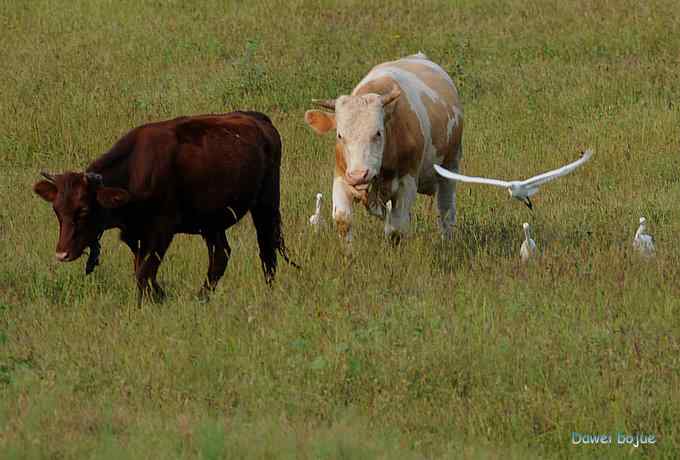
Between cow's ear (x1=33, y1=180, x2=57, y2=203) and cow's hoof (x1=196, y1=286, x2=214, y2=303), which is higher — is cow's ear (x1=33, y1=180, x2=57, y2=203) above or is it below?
above

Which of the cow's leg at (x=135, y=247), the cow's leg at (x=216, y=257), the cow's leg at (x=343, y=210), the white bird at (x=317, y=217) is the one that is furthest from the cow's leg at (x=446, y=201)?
the cow's leg at (x=135, y=247)

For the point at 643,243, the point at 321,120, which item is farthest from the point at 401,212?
the point at 643,243

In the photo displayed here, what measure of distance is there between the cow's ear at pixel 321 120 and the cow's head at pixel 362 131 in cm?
15

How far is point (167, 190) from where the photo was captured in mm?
9664

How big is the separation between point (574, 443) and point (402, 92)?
16.5 feet

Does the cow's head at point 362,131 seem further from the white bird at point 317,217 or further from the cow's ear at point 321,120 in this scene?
the white bird at point 317,217

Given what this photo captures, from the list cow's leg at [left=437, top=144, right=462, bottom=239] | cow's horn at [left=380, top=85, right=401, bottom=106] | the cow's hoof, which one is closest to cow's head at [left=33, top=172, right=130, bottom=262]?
the cow's hoof

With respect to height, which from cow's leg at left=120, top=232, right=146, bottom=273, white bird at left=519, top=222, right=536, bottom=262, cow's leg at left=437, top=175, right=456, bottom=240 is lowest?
cow's leg at left=437, top=175, right=456, bottom=240

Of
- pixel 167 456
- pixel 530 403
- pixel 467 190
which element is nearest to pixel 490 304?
pixel 530 403

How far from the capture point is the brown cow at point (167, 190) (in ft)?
30.1

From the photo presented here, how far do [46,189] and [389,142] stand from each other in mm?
3019

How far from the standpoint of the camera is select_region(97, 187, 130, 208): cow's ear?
9.07 metres

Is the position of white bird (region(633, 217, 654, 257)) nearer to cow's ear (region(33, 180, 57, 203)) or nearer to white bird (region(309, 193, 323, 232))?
white bird (region(309, 193, 323, 232))

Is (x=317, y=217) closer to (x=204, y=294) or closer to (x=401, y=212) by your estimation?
(x=401, y=212)
